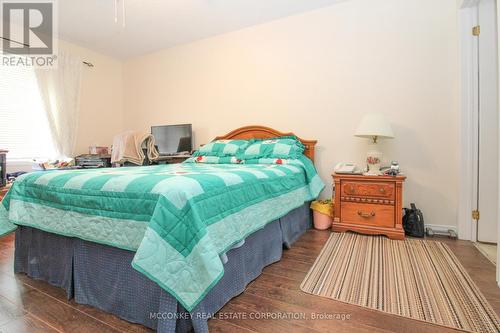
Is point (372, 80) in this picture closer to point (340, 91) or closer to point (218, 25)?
point (340, 91)

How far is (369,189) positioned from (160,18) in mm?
3157

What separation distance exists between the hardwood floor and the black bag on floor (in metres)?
0.64

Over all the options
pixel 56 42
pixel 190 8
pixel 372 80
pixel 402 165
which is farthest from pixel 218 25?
pixel 402 165

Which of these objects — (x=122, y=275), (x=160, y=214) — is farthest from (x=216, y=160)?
(x=160, y=214)

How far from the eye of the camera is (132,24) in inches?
128

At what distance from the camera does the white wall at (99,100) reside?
3891 millimetres

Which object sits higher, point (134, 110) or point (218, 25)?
point (218, 25)

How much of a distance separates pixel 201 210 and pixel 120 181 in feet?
1.52

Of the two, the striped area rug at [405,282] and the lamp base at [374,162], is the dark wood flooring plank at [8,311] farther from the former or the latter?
the lamp base at [374,162]

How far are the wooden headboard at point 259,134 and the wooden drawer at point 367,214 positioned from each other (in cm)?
72

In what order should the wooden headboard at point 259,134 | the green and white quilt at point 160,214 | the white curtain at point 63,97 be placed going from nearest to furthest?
1. the green and white quilt at point 160,214
2. the wooden headboard at point 259,134
3. the white curtain at point 63,97

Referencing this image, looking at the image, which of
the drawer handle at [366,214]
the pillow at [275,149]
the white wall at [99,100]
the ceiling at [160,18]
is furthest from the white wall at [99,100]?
the drawer handle at [366,214]

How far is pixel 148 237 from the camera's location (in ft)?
3.24

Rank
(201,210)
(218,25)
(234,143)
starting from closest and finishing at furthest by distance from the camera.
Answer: (201,210) < (234,143) < (218,25)
